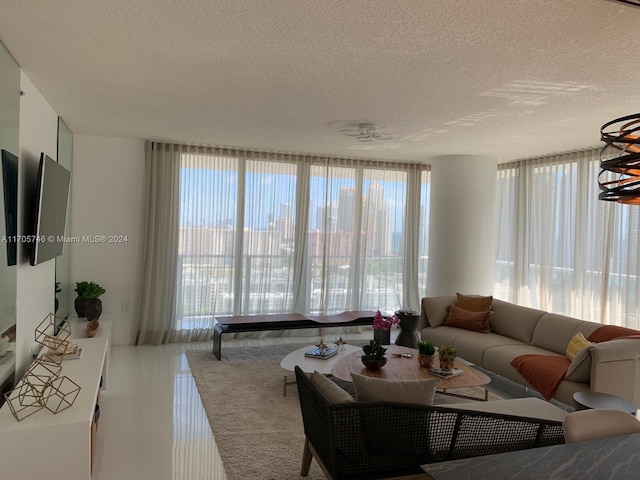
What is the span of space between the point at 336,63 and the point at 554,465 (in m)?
2.52

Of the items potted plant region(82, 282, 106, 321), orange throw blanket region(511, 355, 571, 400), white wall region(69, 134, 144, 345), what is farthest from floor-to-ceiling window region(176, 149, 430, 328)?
orange throw blanket region(511, 355, 571, 400)

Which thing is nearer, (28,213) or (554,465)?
(554,465)

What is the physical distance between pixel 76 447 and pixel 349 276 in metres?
5.10

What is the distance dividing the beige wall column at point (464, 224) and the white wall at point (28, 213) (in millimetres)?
4944

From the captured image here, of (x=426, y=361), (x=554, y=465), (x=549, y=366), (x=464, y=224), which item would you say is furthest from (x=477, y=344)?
(x=554, y=465)

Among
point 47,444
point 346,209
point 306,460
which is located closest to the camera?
point 47,444

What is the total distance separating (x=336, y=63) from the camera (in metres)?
2.98

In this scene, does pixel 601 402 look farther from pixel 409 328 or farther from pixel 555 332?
pixel 409 328

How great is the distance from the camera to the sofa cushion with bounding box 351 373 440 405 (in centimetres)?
250

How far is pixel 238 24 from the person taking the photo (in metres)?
2.45

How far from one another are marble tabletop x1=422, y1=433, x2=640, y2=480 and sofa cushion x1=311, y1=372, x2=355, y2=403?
2.60ft

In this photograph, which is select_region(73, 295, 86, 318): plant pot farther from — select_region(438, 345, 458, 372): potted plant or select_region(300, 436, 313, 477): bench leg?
select_region(438, 345, 458, 372): potted plant

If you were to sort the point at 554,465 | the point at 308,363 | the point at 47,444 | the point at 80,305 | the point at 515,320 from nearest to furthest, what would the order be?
1. the point at 554,465
2. the point at 47,444
3. the point at 308,363
4. the point at 515,320
5. the point at 80,305

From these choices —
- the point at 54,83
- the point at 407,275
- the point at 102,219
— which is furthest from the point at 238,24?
the point at 407,275
